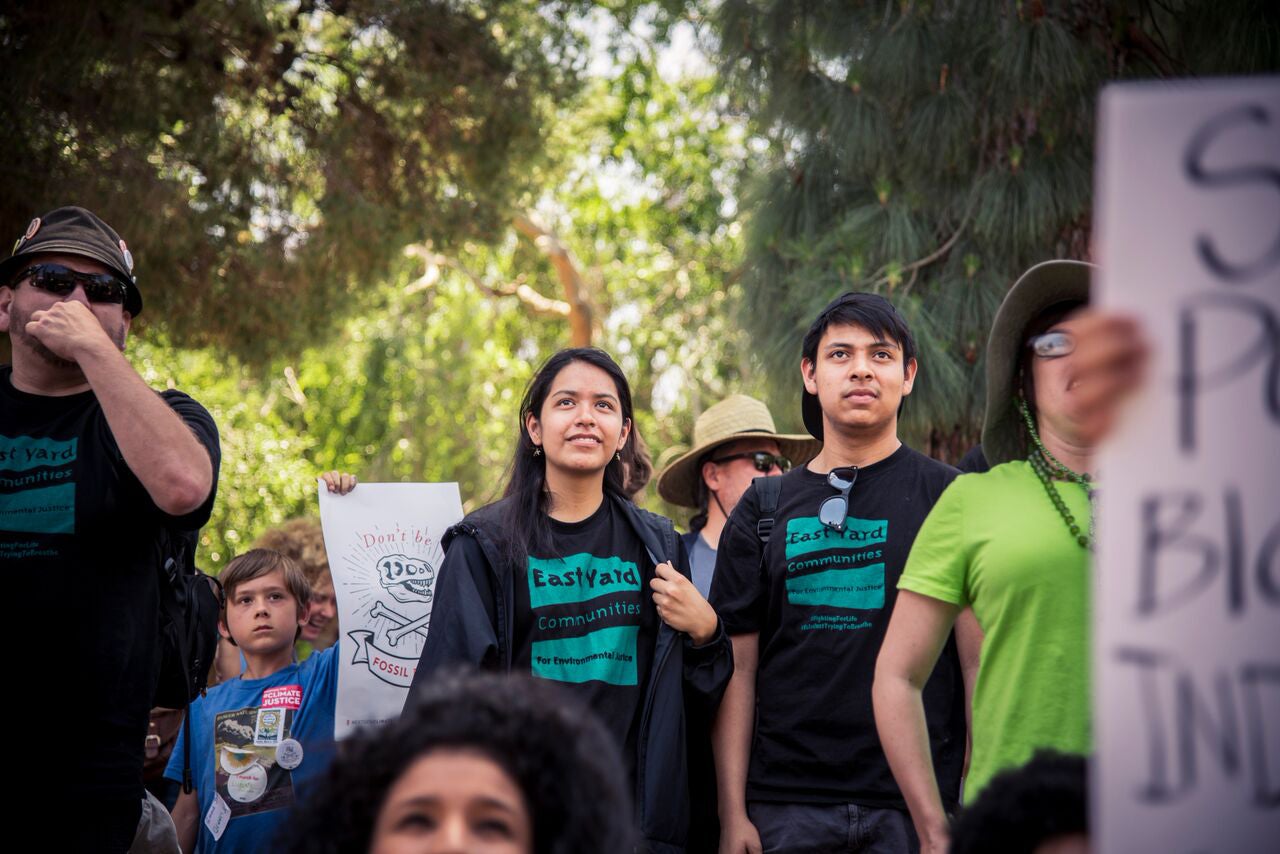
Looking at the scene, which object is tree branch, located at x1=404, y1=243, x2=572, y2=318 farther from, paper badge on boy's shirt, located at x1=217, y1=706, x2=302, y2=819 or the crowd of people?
the crowd of people

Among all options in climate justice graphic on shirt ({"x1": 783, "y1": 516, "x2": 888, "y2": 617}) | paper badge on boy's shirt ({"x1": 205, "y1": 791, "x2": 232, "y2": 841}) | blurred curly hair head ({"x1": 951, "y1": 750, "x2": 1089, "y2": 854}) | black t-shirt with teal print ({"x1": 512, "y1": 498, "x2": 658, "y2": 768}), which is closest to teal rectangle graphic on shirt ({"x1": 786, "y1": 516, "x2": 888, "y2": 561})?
climate justice graphic on shirt ({"x1": 783, "y1": 516, "x2": 888, "y2": 617})

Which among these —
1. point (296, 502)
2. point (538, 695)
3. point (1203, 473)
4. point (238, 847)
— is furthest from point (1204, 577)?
point (296, 502)

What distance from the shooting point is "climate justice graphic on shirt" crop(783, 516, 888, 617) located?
3.52 metres

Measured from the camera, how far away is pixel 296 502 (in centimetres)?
1577

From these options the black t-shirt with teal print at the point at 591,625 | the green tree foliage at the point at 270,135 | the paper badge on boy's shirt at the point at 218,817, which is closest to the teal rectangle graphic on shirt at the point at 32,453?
the black t-shirt with teal print at the point at 591,625

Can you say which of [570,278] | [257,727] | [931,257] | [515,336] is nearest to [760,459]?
[931,257]

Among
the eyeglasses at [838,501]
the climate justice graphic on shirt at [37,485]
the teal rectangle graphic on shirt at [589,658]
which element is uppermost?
the eyeglasses at [838,501]

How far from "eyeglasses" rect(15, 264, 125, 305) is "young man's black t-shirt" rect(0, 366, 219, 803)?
0.87 ft

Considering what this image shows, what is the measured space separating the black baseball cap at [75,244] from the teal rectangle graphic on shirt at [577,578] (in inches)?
49.9

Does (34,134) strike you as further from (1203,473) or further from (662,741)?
(1203,473)

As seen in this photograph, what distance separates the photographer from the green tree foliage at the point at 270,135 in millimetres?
7234

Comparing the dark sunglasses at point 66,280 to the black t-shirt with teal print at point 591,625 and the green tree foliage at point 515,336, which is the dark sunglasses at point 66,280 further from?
the green tree foliage at point 515,336

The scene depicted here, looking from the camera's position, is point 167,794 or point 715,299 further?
point 715,299

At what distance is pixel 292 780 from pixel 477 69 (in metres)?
6.19
